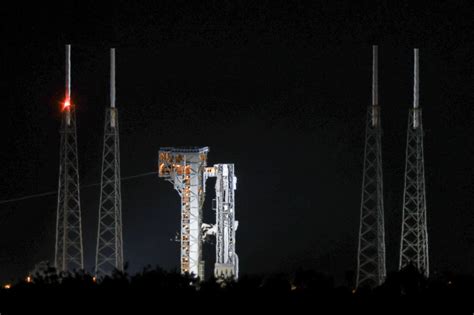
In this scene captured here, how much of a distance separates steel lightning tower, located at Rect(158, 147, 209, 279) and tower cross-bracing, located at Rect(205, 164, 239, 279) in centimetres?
63

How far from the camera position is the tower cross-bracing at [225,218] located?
39.9 metres

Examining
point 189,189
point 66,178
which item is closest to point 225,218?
point 189,189

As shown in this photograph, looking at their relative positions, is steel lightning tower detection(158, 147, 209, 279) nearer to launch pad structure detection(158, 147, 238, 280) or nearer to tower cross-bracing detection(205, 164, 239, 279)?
launch pad structure detection(158, 147, 238, 280)

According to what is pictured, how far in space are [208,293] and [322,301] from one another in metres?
1.56

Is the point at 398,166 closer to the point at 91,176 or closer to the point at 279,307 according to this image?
the point at 91,176

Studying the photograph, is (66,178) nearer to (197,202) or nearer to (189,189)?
(189,189)

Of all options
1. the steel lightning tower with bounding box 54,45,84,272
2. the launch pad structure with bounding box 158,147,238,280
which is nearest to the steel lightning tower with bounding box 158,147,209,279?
the launch pad structure with bounding box 158,147,238,280

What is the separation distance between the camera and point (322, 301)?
61.5 feet

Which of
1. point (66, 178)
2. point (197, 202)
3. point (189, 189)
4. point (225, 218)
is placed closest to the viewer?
point (66, 178)

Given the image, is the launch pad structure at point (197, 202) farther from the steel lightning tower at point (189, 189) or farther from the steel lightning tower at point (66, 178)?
the steel lightning tower at point (66, 178)

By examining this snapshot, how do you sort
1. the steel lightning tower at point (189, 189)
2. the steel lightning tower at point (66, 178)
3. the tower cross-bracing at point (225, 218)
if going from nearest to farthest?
the steel lightning tower at point (66, 178), the steel lightning tower at point (189, 189), the tower cross-bracing at point (225, 218)

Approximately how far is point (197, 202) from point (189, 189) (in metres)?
0.48

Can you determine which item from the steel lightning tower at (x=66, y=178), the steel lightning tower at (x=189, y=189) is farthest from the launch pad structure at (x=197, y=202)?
the steel lightning tower at (x=66, y=178)

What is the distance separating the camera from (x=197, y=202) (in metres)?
39.5
